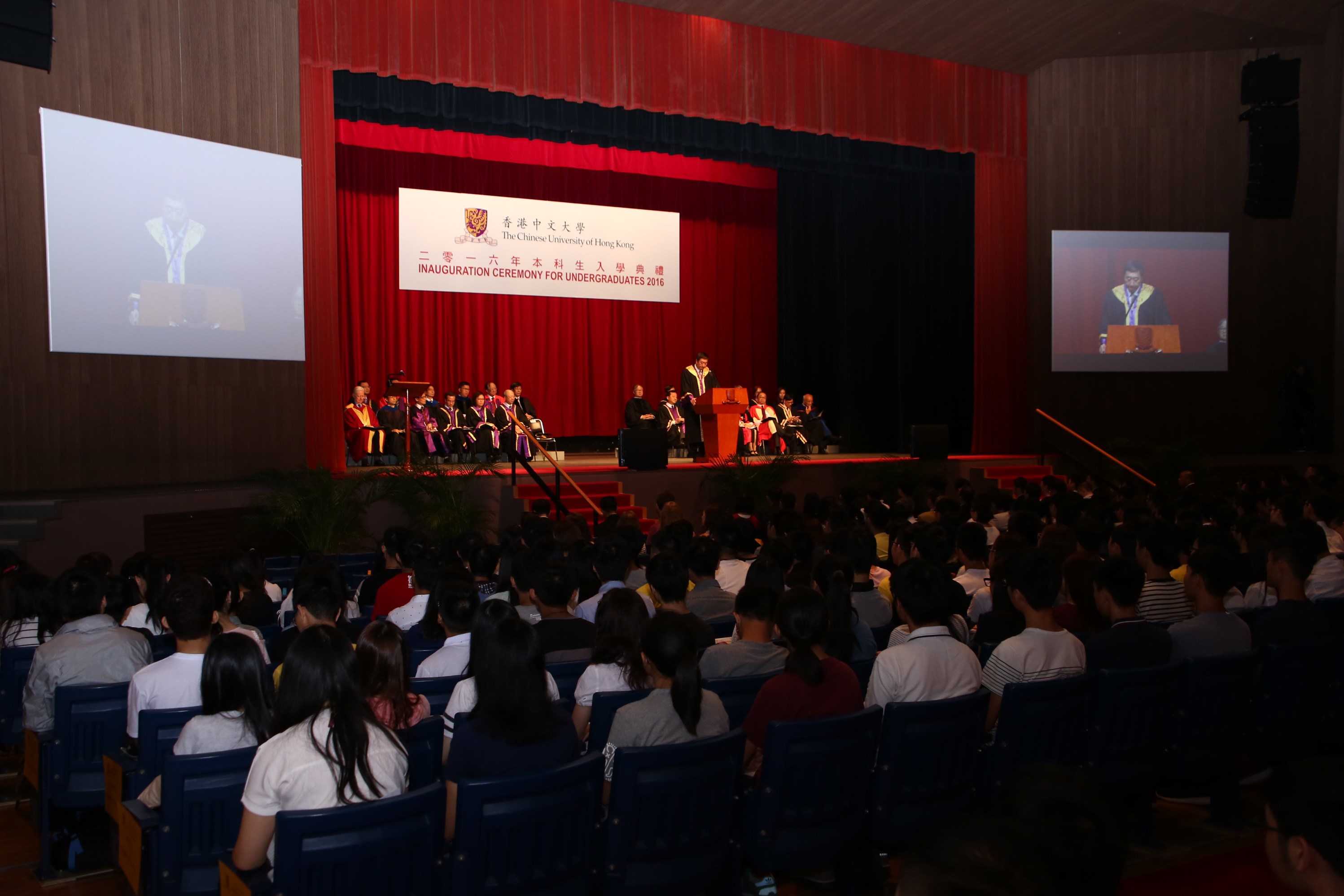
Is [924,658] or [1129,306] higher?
[1129,306]

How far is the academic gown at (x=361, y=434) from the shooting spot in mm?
10609

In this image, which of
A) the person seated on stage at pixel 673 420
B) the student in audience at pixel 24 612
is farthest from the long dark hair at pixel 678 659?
the person seated on stage at pixel 673 420

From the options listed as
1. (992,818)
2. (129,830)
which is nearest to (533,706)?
(129,830)

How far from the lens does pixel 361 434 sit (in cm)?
1070

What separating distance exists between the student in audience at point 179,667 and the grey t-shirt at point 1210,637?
2.89m

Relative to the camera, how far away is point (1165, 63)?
1279 cm

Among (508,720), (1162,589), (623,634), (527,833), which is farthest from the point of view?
(1162,589)

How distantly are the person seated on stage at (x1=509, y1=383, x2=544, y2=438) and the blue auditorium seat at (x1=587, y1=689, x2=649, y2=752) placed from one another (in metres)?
8.98

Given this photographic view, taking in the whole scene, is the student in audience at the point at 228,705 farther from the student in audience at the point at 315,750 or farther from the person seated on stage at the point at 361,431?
the person seated on stage at the point at 361,431

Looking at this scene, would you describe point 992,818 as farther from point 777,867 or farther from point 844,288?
point 844,288

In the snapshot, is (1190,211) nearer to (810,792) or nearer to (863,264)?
(863,264)

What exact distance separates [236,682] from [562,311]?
11.9 meters

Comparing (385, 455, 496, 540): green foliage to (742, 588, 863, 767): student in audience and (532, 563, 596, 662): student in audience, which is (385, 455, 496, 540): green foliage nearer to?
(532, 563, 596, 662): student in audience

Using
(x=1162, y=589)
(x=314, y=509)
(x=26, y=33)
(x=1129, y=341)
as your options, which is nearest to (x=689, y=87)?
(x=314, y=509)
